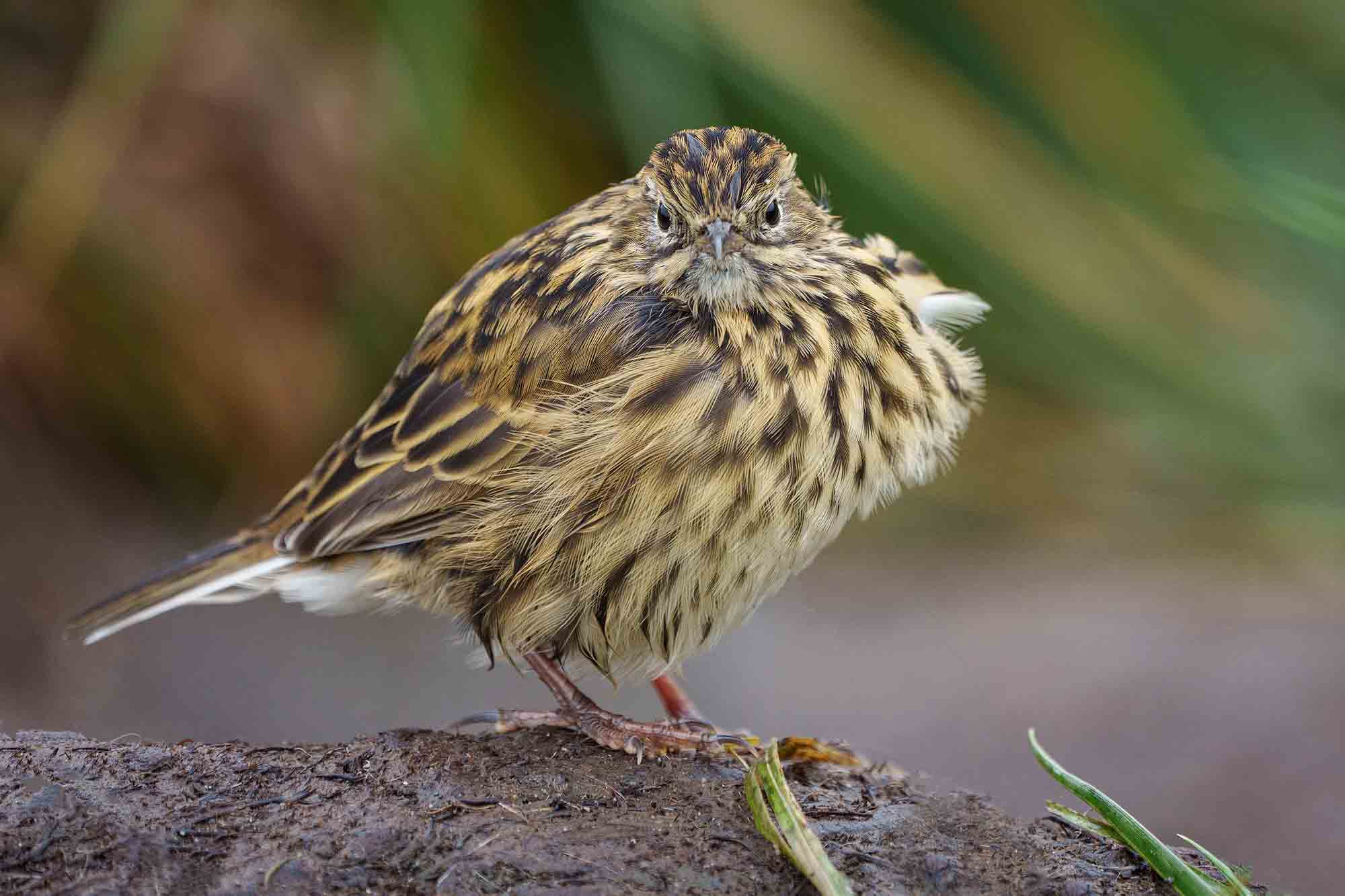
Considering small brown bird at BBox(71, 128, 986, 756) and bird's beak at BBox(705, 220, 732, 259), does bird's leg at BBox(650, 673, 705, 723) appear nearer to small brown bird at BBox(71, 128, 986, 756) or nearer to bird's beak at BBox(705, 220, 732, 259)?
small brown bird at BBox(71, 128, 986, 756)

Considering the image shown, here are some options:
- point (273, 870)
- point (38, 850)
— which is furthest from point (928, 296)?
point (38, 850)

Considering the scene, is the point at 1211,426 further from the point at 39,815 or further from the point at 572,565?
the point at 39,815

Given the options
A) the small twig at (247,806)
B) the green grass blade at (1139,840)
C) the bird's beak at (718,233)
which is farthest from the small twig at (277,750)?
the green grass blade at (1139,840)

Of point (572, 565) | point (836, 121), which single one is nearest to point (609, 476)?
point (572, 565)

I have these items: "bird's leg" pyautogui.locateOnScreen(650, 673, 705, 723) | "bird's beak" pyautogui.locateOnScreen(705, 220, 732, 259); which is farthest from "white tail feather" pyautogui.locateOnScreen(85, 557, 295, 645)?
"bird's beak" pyautogui.locateOnScreen(705, 220, 732, 259)

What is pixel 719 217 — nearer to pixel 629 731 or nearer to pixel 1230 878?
pixel 629 731

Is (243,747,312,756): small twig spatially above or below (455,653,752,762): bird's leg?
below
